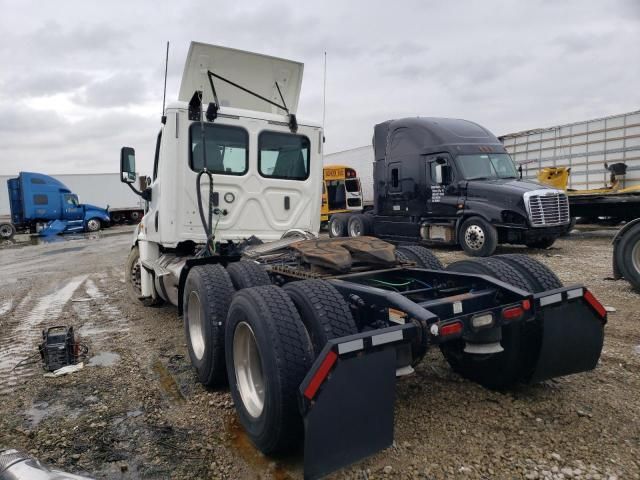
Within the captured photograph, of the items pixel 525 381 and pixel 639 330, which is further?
pixel 639 330

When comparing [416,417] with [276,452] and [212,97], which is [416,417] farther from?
[212,97]

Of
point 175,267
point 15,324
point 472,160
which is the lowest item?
point 15,324

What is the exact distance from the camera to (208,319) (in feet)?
11.9

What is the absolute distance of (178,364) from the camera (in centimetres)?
441

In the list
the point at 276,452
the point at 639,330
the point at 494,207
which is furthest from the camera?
the point at 494,207

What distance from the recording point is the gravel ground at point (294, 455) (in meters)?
2.59

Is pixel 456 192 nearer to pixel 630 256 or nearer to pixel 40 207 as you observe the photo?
pixel 630 256

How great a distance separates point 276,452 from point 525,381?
1797mm

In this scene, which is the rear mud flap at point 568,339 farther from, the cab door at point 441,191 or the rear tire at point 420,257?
the cab door at point 441,191

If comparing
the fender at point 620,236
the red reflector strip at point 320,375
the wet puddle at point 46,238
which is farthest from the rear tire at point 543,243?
the wet puddle at point 46,238

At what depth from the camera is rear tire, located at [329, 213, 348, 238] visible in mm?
15666

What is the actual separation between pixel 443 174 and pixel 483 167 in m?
0.93

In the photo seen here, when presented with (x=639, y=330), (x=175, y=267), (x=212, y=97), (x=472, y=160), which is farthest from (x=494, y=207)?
(x=175, y=267)

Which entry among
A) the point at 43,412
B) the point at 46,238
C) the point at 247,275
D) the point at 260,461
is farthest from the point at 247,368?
the point at 46,238
